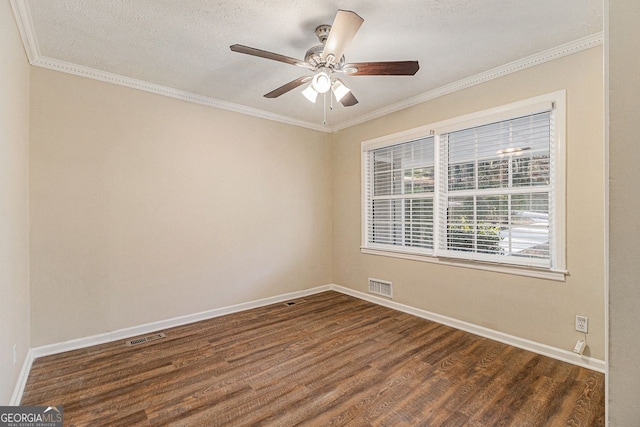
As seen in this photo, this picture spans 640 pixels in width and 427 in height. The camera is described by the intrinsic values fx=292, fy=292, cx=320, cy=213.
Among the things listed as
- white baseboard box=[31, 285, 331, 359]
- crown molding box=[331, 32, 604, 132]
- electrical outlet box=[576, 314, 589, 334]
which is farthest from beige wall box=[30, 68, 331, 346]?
electrical outlet box=[576, 314, 589, 334]

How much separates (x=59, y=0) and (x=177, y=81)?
3.94 ft

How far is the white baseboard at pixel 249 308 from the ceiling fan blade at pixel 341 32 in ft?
9.66

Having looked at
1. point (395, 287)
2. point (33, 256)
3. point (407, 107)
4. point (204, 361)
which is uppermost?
point (407, 107)

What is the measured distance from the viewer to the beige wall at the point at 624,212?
0.88 metres

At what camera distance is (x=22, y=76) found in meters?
2.30

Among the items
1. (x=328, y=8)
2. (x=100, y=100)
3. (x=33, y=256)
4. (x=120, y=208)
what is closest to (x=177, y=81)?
(x=100, y=100)

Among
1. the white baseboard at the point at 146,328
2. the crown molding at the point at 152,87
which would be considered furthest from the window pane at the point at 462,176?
the white baseboard at the point at 146,328

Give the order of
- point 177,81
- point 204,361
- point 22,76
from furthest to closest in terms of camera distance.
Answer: point 177,81 → point 204,361 → point 22,76

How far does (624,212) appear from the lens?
0.91 m

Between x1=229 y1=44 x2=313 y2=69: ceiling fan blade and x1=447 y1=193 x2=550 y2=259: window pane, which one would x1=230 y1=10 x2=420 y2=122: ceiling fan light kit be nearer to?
x1=229 y1=44 x2=313 y2=69: ceiling fan blade

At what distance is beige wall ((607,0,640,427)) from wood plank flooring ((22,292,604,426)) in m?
1.17

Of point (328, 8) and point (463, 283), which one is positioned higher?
point (328, 8)

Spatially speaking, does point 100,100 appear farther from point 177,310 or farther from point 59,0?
point 177,310

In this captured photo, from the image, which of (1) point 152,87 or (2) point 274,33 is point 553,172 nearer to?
(2) point 274,33
